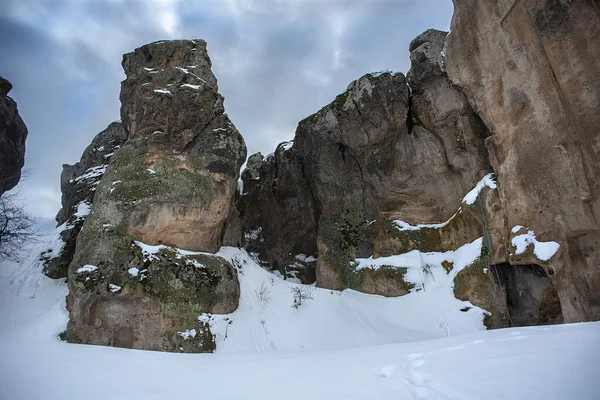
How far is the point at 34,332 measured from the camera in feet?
35.0

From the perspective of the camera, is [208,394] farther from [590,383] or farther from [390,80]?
[390,80]

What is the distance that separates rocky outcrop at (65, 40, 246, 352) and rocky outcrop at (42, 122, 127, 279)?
347 centimetres

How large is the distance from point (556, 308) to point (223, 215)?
1181 centimetres

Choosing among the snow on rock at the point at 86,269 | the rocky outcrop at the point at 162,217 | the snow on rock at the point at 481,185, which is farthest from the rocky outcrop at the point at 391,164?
the snow on rock at the point at 86,269

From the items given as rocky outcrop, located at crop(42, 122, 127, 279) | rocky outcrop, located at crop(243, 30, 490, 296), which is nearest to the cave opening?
rocky outcrop, located at crop(243, 30, 490, 296)

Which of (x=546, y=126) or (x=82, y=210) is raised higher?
(x=82, y=210)

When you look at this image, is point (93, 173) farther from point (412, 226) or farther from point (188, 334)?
point (412, 226)

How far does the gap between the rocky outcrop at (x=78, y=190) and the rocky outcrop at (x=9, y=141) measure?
271 centimetres

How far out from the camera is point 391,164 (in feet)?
57.6

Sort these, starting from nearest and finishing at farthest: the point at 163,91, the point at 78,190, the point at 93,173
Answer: the point at 163,91 < the point at 78,190 < the point at 93,173

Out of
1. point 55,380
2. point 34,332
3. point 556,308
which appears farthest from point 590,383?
point 34,332

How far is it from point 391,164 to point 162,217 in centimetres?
1092

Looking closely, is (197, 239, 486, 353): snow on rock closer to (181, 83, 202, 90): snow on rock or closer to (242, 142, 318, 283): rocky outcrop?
(242, 142, 318, 283): rocky outcrop

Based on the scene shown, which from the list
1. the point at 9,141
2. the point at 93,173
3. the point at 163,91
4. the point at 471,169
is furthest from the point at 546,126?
the point at 9,141
